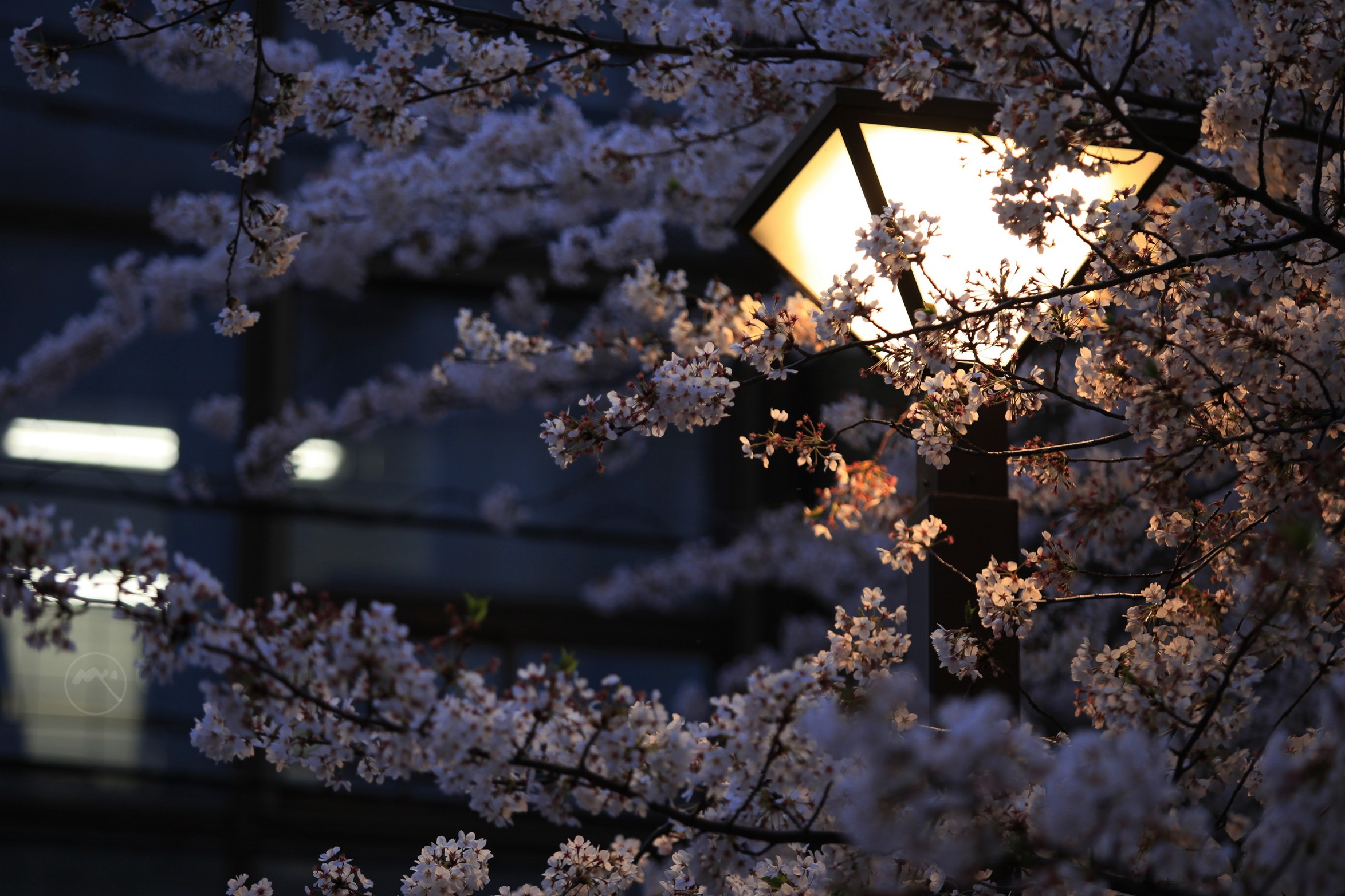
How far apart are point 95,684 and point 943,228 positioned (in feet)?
18.5

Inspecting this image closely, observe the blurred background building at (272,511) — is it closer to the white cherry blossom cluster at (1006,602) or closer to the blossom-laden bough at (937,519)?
the blossom-laden bough at (937,519)

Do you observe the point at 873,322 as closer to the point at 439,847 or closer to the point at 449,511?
the point at 439,847

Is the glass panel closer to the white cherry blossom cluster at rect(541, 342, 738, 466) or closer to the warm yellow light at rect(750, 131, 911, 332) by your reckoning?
the warm yellow light at rect(750, 131, 911, 332)

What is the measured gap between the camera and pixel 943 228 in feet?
6.32

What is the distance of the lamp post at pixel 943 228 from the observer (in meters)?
1.87

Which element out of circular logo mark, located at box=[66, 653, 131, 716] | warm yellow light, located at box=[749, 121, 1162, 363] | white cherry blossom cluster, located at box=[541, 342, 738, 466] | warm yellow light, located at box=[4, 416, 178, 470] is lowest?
white cherry blossom cluster, located at box=[541, 342, 738, 466]

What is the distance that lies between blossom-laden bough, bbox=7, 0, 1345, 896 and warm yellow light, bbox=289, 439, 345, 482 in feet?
13.5

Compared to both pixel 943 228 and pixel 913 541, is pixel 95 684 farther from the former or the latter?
pixel 943 228

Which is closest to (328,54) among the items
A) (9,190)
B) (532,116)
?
(9,190)

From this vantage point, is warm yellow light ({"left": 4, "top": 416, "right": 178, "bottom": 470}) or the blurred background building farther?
warm yellow light ({"left": 4, "top": 416, "right": 178, "bottom": 470})

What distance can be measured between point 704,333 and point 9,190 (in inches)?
210

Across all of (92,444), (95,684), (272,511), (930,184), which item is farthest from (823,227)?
(92,444)

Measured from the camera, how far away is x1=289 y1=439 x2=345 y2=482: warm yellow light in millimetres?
6672

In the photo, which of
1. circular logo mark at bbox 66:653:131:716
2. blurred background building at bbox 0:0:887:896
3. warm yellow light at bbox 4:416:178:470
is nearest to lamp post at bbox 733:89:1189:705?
blurred background building at bbox 0:0:887:896
